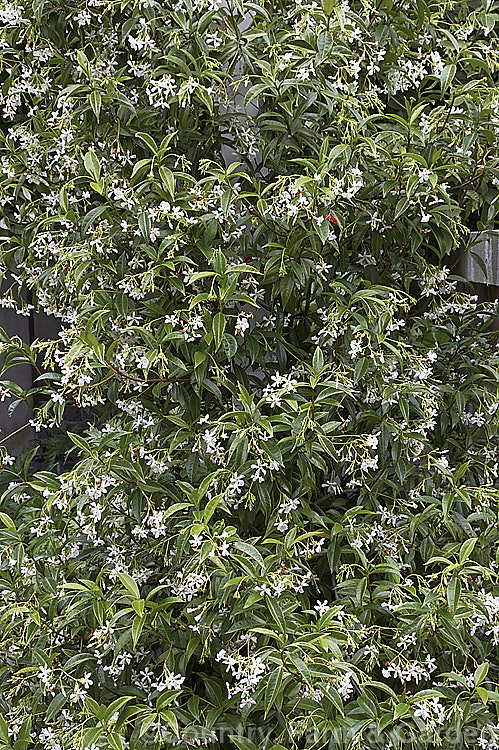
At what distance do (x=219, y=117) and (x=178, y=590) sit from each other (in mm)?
1018

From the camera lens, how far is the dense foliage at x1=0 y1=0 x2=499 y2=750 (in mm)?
1392

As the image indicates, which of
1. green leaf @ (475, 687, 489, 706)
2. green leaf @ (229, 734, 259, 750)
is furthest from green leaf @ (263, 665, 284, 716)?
green leaf @ (475, 687, 489, 706)

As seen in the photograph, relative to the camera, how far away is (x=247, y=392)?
5.06 ft

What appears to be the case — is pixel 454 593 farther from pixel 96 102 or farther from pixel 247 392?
pixel 96 102

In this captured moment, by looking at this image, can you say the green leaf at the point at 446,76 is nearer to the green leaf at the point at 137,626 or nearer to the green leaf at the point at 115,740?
the green leaf at the point at 137,626

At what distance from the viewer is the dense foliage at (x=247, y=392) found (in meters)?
1.39

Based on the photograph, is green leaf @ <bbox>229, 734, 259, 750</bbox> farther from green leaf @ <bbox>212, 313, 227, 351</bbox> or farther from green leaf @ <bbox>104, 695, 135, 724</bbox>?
green leaf @ <bbox>212, 313, 227, 351</bbox>

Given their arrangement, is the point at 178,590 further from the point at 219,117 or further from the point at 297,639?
the point at 219,117

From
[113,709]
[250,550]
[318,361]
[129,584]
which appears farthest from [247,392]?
[113,709]

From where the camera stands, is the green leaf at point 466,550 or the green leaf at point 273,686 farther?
the green leaf at point 466,550

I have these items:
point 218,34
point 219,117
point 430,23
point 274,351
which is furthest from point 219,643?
point 430,23

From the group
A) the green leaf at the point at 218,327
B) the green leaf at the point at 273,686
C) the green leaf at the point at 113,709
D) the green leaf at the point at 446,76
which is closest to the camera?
the green leaf at the point at 273,686

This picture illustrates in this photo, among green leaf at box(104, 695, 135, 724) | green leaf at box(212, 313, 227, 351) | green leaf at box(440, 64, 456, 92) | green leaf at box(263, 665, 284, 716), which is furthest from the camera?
green leaf at box(440, 64, 456, 92)

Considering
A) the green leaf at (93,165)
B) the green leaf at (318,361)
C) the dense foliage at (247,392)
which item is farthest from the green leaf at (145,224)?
the green leaf at (318,361)
